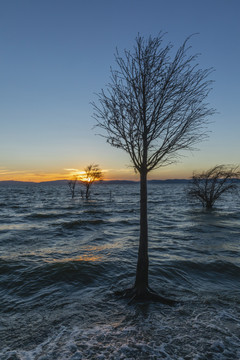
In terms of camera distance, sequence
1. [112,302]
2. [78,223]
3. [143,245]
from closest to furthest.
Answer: [143,245], [112,302], [78,223]

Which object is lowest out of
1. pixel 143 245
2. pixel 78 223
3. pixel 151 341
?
pixel 78 223

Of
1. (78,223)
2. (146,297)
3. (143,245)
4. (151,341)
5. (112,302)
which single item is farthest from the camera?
(78,223)

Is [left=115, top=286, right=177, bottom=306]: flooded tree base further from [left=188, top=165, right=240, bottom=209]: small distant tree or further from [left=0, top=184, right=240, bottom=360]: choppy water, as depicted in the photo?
[left=188, top=165, right=240, bottom=209]: small distant tree

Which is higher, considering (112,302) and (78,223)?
(112,302)

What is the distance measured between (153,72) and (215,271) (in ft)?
33.6

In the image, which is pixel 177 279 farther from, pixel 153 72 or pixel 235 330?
Answer: pixel 153 72

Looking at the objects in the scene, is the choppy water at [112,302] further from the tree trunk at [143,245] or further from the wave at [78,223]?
the wave at [78,223]

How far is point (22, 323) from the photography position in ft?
20.6

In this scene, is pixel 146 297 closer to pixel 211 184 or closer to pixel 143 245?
pixel 143 245

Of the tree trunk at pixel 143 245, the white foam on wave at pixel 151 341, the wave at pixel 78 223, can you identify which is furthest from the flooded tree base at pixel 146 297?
the wave at pixel 78 223

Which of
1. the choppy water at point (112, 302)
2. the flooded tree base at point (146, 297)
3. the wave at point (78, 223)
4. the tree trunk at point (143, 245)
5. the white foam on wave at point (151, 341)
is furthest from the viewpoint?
the wave at point (78, 223)

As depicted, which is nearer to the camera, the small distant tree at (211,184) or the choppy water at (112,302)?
the choppy water at (112,302)

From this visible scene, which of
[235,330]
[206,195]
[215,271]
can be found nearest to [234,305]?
[235,330]

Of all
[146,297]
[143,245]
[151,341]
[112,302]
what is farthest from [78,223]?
[151,341]
